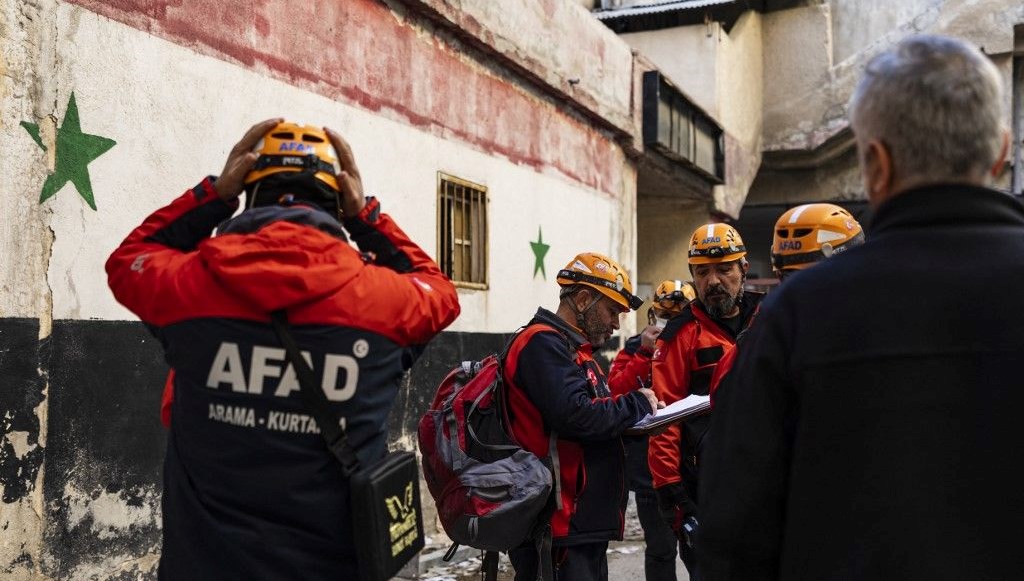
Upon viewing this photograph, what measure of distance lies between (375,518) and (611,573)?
4.99 meters

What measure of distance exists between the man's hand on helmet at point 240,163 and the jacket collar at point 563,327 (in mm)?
1868

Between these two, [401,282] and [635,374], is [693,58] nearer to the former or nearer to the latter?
[635,374]

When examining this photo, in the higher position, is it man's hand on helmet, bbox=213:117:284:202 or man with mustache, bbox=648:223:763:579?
man's hand on helmet, bbox=213:117:284:202

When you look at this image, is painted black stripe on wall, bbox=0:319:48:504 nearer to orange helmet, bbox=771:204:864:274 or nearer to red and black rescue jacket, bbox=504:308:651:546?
red and black rescue jacket, bbox=504:308:651:546

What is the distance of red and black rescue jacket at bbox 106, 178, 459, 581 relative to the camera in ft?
7.18

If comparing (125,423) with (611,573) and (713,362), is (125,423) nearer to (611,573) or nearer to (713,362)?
(713,362)

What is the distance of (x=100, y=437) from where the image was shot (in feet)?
15.8

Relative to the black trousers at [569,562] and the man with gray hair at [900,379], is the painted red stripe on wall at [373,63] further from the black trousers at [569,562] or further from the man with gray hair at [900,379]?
the man with gray hair at [900,379]

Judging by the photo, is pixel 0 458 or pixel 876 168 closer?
pixel 876 168

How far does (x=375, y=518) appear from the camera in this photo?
2219mm

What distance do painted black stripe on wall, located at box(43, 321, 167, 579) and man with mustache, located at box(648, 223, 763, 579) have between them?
2.72m

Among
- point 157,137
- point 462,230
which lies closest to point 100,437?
point 157,137

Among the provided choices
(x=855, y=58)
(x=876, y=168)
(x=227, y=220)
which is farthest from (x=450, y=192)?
(x=855, y=58)

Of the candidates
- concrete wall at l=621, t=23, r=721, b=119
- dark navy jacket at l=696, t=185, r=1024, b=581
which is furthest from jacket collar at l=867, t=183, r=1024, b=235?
concrete wall at l=621, t=23, r=721, b=119
